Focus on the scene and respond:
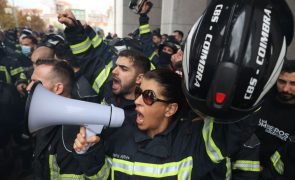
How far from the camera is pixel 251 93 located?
1.37 meters

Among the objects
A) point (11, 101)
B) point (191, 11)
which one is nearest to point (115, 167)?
point (11, 101)

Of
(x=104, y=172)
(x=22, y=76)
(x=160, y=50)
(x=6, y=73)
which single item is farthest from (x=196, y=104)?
(x=22, y=76)

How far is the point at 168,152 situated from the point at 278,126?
4.68ft

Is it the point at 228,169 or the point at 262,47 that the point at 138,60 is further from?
the point at 262,47

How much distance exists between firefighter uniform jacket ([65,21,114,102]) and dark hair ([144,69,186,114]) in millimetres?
1233

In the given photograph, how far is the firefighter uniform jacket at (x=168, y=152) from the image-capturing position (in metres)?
1.63

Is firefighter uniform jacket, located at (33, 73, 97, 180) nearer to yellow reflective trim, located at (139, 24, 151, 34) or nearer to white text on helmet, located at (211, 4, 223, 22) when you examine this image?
white text on helmet, located at (211, 4, 223, 22)

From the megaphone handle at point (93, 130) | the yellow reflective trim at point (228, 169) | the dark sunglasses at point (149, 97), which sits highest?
the dark sunglasses at point (149, 97)

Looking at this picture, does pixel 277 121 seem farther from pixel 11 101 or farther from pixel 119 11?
pixel 119 11

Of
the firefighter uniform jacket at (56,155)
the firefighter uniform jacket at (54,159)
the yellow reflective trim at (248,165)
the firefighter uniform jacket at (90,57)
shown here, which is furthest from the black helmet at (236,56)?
the firefighter uniform jacket at (90,57)

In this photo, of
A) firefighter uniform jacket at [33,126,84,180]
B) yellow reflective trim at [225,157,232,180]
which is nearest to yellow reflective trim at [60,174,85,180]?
firefighter uniform jacket at [33,126,84,180]

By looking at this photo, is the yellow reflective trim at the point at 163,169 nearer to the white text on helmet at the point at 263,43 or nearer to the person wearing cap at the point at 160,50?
the white text on helmet at the point at 263,43

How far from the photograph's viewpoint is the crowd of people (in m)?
1.34

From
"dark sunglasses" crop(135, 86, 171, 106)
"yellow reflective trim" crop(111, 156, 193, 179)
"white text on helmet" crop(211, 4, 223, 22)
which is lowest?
"yellow reflective trim" crop(111, 156, 193, 179)
